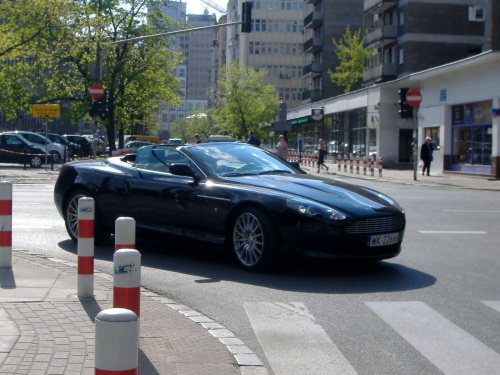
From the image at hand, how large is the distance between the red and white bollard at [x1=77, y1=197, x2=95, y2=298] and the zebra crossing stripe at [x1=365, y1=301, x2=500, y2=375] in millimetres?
2521

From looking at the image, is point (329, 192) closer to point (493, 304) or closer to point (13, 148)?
point (493, 304)

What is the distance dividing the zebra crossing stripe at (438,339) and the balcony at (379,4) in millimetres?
49228

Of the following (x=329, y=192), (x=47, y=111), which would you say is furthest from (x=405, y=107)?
(x=329, y=192)

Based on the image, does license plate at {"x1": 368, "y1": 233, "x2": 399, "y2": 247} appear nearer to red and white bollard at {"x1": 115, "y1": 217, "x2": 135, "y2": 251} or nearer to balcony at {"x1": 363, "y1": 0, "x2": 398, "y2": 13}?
red and white bollard at {"x1": 115, "y1": 217, "x2": 135, "y2": 251}

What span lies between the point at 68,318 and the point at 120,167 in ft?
14.6

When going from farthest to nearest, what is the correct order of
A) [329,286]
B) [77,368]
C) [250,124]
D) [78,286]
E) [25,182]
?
[250,124] < [25,182] < [329,286] < [78,286] < [77,368]

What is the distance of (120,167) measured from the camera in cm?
991

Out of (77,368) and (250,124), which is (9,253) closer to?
(77,368)

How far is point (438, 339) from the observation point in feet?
18.1

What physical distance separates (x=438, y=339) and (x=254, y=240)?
115 inches

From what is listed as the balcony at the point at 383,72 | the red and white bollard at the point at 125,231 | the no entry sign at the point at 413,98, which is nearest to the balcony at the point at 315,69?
the balcony at the point at 383,72

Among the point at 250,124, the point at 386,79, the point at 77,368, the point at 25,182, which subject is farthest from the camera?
the point at 250,124

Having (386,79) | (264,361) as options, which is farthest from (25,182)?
(386,79)

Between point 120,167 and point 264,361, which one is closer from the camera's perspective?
point 264,361
